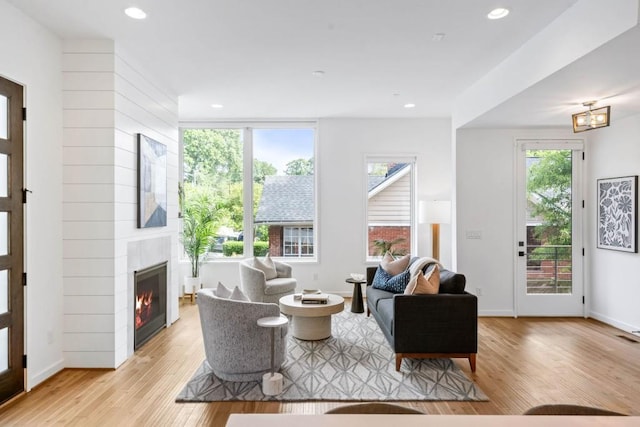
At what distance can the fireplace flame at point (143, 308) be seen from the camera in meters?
3.90

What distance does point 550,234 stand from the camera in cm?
514

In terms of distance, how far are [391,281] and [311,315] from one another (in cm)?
118

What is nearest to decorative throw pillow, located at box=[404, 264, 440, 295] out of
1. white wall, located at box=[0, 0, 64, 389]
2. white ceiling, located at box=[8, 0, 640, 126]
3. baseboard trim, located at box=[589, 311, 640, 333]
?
white ceiling, located at box=[8, 0, 640, 126]

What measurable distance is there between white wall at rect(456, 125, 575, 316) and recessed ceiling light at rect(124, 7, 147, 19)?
4140 mm

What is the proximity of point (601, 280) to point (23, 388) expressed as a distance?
6.53m

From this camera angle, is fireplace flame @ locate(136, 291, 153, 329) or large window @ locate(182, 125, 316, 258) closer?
fireplace flame @ locate(136, 291, 153, 329)

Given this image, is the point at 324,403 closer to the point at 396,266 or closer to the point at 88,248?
the point at 396,266

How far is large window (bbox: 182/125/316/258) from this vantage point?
20.6ft

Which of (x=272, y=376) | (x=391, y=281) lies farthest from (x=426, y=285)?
(x=272, y=376)

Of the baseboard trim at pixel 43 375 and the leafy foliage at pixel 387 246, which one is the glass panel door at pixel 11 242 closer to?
the baseboard trim at pixel 43 375

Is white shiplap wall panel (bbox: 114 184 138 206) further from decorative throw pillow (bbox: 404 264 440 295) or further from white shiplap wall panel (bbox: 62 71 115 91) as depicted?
decorative throw pillow (bbox: 404 264 440 295)

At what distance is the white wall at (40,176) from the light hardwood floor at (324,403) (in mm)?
387

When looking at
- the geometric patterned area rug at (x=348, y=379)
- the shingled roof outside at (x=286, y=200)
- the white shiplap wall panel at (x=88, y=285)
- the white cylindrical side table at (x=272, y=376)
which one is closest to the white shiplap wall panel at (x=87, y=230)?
the white shiplap wall panel at (x=88, y=285)

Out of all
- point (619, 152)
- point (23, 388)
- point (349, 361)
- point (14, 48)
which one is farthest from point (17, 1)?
point (619, 152)
